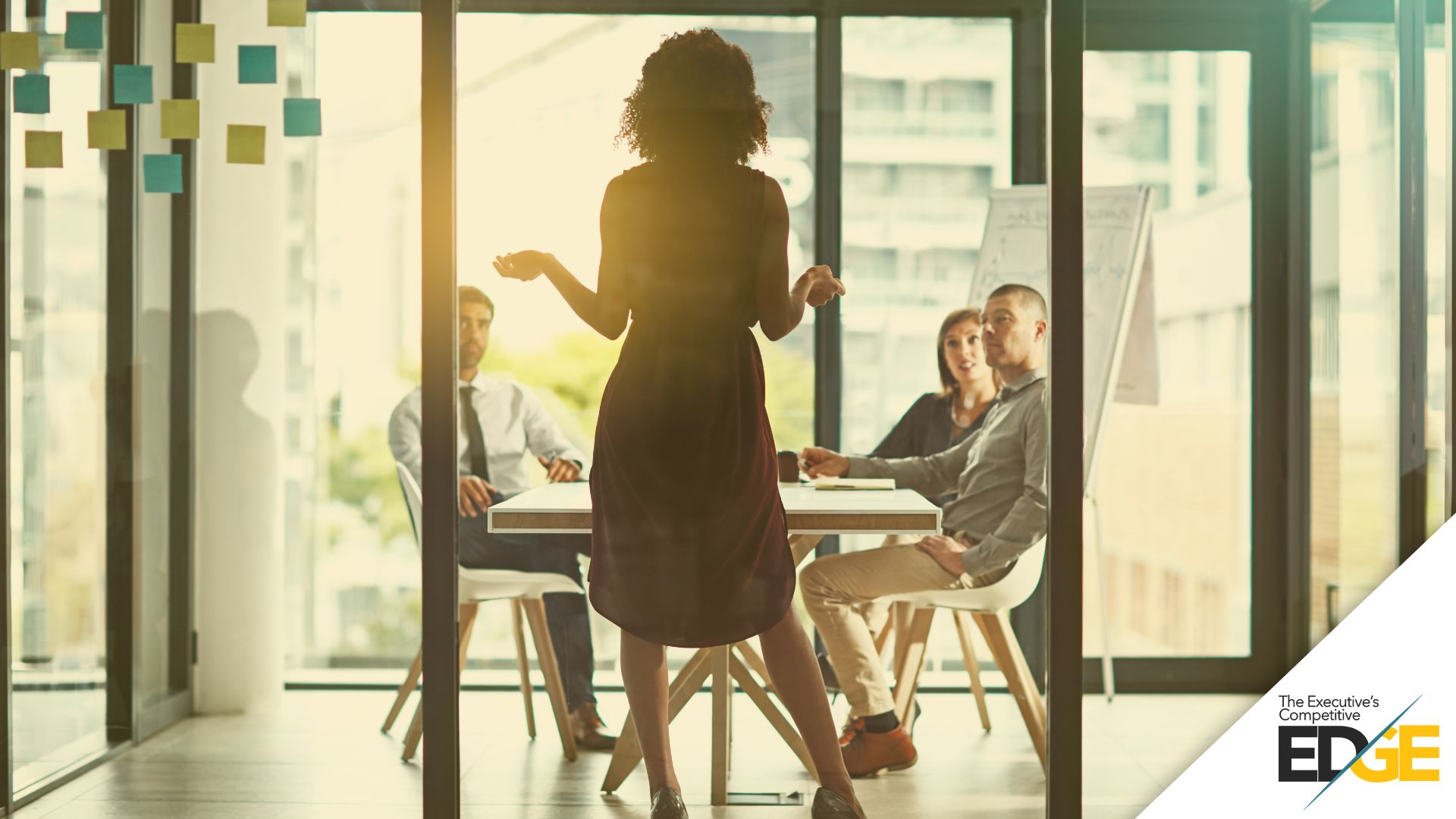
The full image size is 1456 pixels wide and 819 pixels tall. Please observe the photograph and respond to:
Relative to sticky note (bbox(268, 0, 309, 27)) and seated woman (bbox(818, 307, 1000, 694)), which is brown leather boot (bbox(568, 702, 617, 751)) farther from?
sticky note (bbox(268, 0, 309, 27))

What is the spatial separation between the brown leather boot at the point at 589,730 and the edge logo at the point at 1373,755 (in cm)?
159

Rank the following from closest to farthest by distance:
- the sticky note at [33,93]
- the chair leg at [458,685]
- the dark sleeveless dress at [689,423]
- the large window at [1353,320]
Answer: the dark sleeveless dress at [689,423] → the chair leg at [458,685] → the sticky note at [33,93] → the large window at [1353,320]

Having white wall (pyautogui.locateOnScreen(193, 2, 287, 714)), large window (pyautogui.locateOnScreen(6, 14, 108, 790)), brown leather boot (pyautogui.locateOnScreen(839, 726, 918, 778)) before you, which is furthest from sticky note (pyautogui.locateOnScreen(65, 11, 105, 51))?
brown leather boot (pyautogui.locateOnScreen(839, 726, 918, 778))

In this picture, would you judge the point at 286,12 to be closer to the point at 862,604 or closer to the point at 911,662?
the point at 862,604

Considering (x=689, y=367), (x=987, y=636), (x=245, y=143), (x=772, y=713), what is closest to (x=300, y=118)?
(x=245, y=143)

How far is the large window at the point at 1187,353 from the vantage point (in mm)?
3873

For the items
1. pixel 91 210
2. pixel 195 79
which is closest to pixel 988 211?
pixel 195 79

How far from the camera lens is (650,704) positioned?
271 centimetres

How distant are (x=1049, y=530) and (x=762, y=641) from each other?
67 centimetres

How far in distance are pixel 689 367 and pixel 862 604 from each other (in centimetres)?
77

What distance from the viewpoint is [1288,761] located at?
294cm

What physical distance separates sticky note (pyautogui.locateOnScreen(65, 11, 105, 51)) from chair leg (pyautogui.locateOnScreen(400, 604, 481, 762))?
1643 mm

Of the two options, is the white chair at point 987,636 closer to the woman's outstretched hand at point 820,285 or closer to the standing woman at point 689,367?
the standing woman at point 689,367

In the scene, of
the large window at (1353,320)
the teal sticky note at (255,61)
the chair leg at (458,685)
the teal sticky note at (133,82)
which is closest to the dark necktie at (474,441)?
the chair leg at (458,685)
